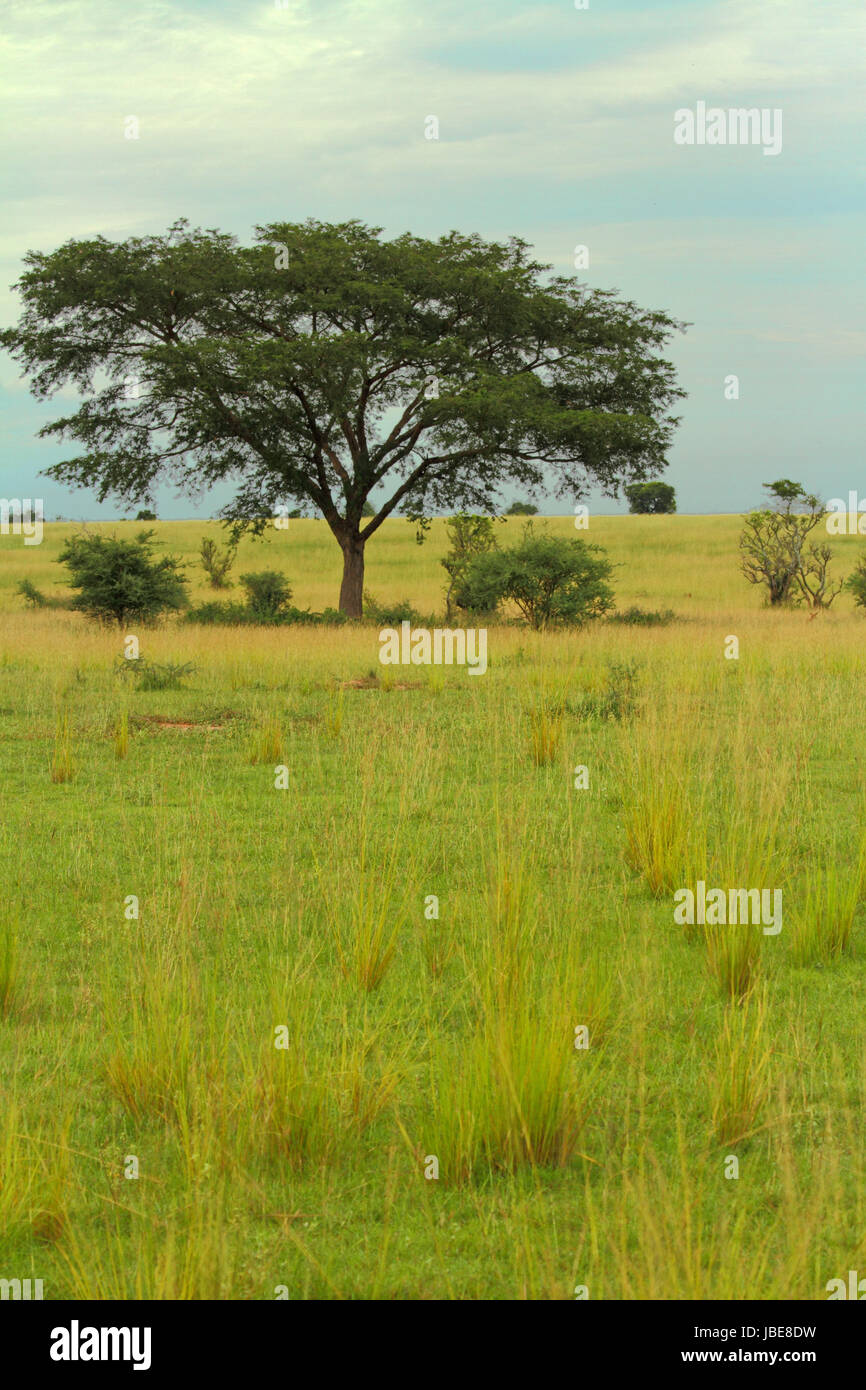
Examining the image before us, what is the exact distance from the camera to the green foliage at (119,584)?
2547 centimetres

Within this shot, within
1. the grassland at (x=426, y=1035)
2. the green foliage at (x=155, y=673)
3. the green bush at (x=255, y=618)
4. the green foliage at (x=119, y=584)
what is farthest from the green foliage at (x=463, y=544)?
the grassland at (x=426, y=1035)

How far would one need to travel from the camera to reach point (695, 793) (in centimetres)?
866


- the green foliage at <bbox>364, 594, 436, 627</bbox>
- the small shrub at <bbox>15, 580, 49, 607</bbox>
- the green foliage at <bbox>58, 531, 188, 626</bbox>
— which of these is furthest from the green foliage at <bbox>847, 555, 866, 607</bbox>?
the small shrub at <bbox>15, 580, 49, 607</bbox>

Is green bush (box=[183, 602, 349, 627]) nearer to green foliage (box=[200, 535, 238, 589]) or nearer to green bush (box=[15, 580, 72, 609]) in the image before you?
green bush (box=[15, 580, 72, 609])

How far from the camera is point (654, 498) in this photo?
93.8 m

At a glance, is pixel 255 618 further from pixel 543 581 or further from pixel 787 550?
pixel 787 550

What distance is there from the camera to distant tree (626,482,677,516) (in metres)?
92.1

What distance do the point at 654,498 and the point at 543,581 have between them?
233 feet

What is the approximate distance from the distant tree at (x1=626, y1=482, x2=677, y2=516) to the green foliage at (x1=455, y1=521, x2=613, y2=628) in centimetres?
6675

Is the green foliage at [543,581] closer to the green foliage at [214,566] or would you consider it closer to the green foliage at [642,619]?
the green foliage at [642,619]

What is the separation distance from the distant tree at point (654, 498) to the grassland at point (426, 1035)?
8430cm

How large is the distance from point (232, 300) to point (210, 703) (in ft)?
54.6
